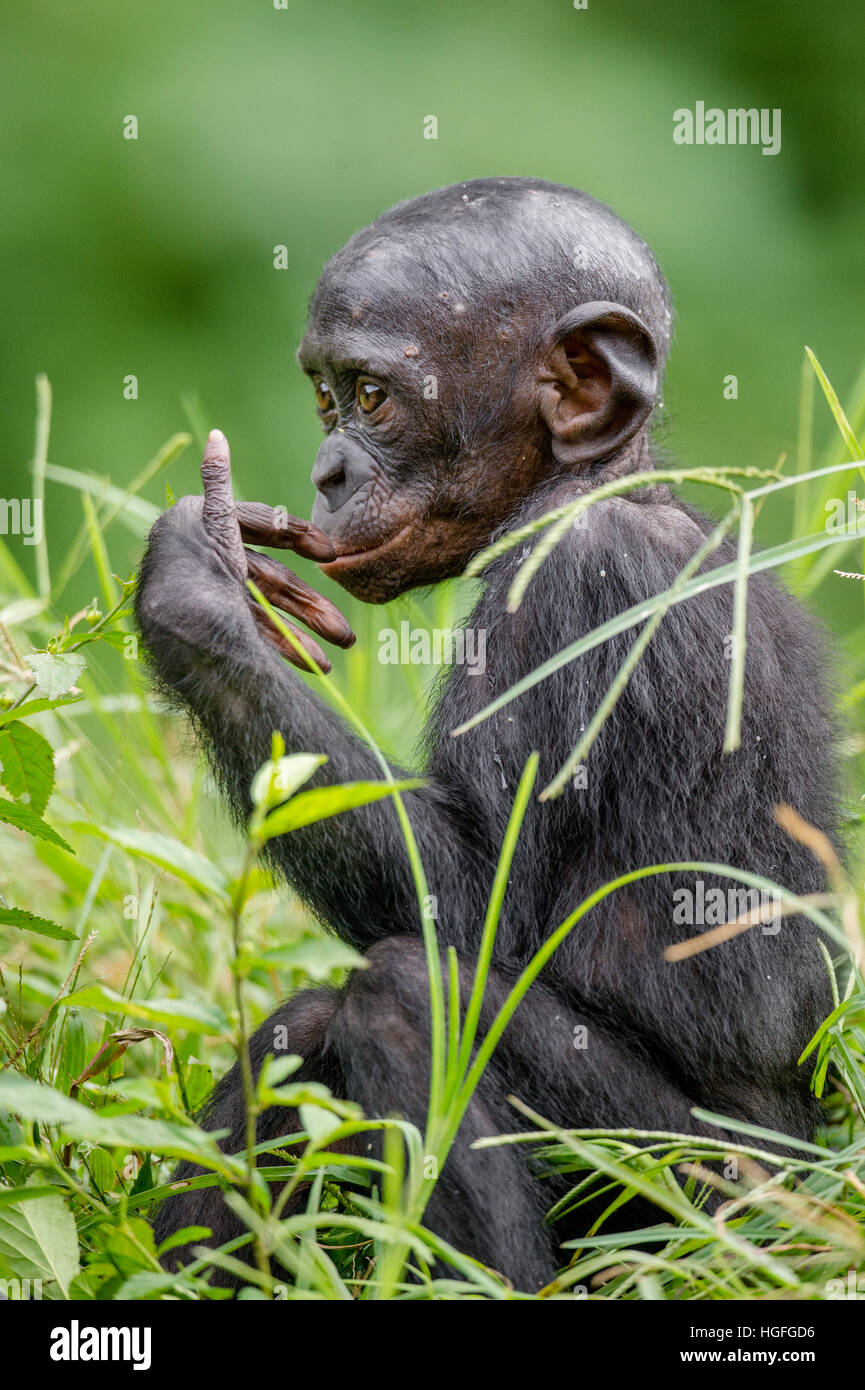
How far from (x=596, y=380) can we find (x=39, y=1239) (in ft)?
7.60

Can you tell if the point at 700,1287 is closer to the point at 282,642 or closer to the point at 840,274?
the point at 282,642

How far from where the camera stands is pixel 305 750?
3.06 m

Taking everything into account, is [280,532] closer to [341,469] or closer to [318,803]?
[341,469]

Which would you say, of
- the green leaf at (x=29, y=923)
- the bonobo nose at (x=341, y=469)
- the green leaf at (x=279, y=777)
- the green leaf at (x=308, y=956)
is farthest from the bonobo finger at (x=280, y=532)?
the green leaf at (x=308, y=956)

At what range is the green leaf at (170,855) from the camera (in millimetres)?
2012

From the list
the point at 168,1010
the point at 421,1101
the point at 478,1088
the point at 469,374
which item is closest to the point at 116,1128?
the point at 168,1010

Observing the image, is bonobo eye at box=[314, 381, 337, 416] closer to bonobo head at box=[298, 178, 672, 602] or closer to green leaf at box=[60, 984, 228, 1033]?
bonobo head at box=[298, 178, 672, 602]

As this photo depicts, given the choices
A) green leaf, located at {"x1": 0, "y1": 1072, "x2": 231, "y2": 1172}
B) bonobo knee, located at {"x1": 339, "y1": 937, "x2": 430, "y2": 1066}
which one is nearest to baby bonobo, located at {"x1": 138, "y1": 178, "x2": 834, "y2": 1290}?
bonobo knee, located at {"x1": 339, "y1": 937, "x2": 430, "y2": 1066}

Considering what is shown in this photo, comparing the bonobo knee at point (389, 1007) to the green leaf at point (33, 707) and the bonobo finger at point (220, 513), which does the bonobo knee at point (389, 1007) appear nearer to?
the green leaf at point (33, 707)

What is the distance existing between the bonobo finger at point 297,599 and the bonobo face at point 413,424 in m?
0.29

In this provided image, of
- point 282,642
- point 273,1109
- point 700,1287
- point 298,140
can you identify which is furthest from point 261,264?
point 700,1287

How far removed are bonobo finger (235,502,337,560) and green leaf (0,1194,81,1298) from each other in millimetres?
1552
